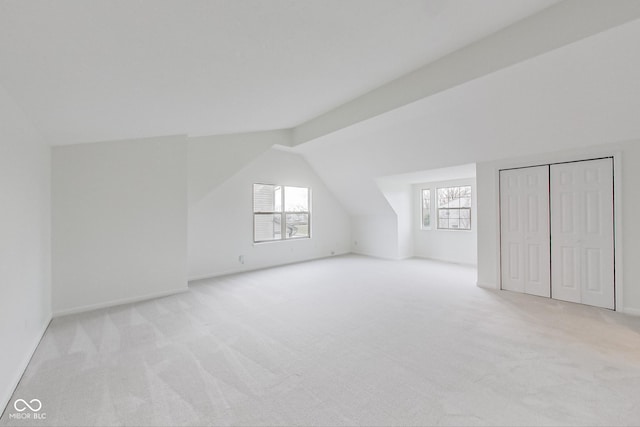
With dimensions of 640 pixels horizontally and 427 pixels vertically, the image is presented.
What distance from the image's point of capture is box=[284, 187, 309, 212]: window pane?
254 inches

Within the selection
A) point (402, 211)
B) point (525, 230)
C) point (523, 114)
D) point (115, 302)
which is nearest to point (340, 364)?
point (115, 302)

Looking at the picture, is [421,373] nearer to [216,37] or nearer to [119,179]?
[216,37]

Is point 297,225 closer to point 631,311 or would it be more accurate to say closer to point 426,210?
point 426,210

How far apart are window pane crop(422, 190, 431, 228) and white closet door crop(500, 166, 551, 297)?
111 inches

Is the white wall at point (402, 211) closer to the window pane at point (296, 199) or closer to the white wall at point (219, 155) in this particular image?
the window pane at point (296, 199)

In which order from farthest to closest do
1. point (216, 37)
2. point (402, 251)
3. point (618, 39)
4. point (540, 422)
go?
point (402, 251) < point (618, 39) < point (540, 422) < point (216, 37)

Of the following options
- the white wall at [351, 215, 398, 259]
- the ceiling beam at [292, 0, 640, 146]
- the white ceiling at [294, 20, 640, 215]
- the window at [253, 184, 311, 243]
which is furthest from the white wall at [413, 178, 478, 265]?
the ceiling beam at [292, 0, 640, 146]

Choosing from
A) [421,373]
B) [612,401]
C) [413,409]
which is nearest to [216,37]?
[413,409]

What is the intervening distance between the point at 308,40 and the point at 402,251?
6.03 metres

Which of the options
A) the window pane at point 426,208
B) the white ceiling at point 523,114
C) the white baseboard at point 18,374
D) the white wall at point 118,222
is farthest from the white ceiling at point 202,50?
the window pane at point 426,208

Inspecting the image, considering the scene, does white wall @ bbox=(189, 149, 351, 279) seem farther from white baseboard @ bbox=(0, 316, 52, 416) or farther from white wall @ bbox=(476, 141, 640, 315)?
white wall @ bbox=(476, 141, 640, 315)

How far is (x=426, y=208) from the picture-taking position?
7.07 m

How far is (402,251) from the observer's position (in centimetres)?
691

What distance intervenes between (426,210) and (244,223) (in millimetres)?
4722
